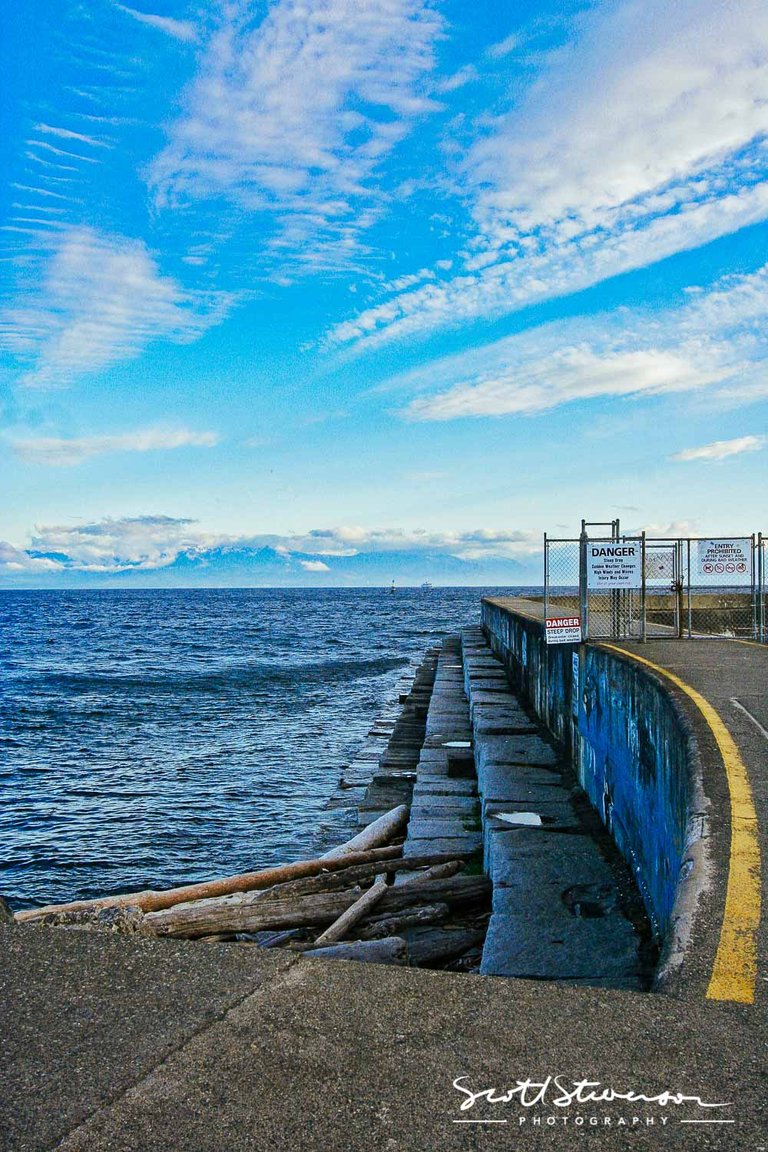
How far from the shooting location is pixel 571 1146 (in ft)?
7.70

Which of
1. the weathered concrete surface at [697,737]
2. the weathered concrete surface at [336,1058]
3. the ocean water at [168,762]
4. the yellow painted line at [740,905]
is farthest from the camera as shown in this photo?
the ocean water at [168,762]

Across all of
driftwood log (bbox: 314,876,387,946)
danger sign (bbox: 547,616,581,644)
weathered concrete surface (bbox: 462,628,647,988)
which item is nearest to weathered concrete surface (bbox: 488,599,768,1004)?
danger sign (bbox: 547,616,581,644)

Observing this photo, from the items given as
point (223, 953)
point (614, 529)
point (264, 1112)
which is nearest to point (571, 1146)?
point (264, 1112)

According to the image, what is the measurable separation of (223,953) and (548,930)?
320 cm

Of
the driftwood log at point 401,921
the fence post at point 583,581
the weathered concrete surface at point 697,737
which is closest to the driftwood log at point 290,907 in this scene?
the driftwood log at point 401,921

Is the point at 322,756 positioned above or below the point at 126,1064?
below

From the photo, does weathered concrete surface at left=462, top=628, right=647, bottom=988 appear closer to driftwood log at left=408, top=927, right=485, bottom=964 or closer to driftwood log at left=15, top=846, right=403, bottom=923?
driftwood log at left=408, top=927, right=485, bottom=964

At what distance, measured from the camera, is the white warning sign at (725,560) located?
13.2 meters

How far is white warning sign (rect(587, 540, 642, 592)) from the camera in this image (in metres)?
12.1

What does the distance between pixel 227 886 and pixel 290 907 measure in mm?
1043

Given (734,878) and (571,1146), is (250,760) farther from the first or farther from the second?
(571,1146)

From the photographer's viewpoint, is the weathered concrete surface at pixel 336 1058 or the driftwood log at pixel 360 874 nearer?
the weathered concrete surface at pixel 336 1058

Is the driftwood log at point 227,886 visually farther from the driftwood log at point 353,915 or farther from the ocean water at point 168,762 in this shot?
the ocean water at point 168,762

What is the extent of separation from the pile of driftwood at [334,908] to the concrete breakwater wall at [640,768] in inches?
61.8
